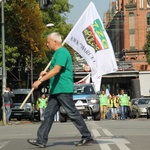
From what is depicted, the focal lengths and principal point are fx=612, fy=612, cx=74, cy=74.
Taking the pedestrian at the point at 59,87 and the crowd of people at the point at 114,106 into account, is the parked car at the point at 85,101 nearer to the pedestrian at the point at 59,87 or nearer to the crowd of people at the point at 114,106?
the crowd of people at the point at 114,106

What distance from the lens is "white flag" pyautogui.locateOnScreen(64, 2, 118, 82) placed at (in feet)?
76.5

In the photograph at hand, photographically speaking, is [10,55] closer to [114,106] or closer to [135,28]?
[114,106]

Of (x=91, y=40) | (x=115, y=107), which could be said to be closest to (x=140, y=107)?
(x=115, y=107)

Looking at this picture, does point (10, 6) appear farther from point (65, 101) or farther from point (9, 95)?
point (65, 101)

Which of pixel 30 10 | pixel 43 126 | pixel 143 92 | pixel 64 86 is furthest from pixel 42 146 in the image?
pixel 143 92

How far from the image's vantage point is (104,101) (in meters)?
35.6

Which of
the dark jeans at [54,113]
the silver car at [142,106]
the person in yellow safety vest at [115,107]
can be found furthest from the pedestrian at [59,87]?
the silver car at [142,106]

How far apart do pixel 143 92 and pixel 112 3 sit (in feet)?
383

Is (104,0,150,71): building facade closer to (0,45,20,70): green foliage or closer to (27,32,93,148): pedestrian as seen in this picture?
(0,45,20,70): green foliage

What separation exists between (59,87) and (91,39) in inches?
531

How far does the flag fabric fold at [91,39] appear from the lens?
918 inches

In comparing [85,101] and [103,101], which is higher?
[85,101]

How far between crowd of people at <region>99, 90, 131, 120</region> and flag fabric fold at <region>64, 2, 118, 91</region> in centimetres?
909

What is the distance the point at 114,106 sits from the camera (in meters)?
37.9
